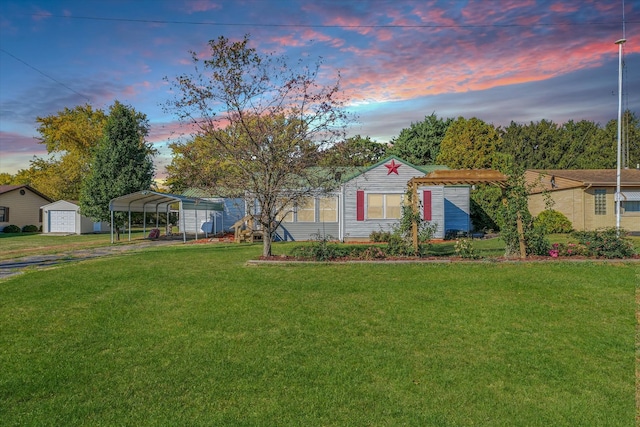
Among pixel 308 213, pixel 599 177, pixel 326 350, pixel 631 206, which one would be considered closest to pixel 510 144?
pixel 599 177

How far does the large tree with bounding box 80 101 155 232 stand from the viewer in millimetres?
24031

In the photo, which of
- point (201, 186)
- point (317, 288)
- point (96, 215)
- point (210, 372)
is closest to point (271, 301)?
point (317, 288)

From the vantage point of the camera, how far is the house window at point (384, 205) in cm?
2012

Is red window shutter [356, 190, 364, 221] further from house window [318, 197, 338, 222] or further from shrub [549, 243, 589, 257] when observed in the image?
shrub [549, 243, 589, 257]

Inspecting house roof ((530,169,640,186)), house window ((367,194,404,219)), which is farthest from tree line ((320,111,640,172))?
house window ((367,194,404,219))

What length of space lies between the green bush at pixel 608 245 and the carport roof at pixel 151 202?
1539 centimetres

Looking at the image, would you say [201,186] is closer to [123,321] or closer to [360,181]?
[123,321]

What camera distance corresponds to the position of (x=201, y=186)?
1320cm

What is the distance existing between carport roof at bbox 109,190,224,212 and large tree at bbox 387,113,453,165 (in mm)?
23633

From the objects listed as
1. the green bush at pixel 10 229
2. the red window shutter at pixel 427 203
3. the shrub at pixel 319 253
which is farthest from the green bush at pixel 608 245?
the green bush at pixel 10 229

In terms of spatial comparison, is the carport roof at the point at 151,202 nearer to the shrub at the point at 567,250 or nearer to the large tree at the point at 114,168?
the large tree at the point at 114,168

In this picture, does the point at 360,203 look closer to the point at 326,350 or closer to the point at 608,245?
the point at 608,245

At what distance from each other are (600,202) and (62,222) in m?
37.6

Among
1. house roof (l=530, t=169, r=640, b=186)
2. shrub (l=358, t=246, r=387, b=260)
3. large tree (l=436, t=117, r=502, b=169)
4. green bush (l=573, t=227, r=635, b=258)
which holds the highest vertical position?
large tree (l=436, t=117, r=502, b=169)
